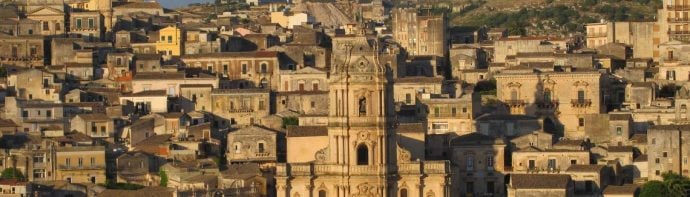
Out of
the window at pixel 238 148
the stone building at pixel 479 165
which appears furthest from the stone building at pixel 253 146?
the stone building at pixel 479 165

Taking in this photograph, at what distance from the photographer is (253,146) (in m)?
96.0

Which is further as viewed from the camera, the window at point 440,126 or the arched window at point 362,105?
the window at point 440,126

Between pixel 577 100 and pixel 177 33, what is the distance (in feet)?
63.8

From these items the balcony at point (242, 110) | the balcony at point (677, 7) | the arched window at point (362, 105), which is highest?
the balcony at point (677, 7)

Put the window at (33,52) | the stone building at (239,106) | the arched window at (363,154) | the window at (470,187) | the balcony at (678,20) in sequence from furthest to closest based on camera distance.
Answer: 1. the balcony at (678,20)
2. the window at (33,52)
3. the stone building at (239,106)
4. the window at (470,187)
5. the arched window at (363,154)

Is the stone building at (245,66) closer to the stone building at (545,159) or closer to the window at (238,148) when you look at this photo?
the window at (238,148)

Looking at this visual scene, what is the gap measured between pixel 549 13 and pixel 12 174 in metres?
74.5

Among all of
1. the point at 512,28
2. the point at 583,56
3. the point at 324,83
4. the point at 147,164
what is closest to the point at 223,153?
the point at 147,164

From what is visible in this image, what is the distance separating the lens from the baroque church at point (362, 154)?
8594 centimetres

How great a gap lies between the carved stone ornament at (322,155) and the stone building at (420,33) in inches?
1447

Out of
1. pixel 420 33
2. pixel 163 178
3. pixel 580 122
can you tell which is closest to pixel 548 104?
pixel 580 122

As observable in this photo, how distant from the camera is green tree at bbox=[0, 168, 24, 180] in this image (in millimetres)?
92125

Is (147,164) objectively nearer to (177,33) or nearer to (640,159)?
(640,159)

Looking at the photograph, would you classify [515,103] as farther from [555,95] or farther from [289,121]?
[289,121]
